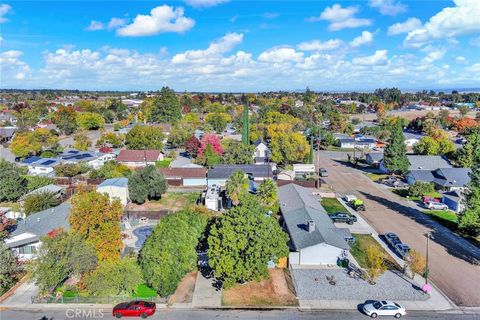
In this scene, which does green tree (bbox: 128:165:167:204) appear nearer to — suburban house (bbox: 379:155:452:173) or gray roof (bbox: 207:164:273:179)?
gray roof (bbox: 207:164:273:179)

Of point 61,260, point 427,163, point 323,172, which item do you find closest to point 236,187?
point 61,260

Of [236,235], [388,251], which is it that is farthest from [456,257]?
[236,235]

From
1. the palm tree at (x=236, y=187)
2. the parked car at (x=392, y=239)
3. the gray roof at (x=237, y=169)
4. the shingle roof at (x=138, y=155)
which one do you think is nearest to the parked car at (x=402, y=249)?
the parked car at (x=392, y=239)

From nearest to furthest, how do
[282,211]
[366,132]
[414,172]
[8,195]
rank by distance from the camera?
[282,211] < [8,195] < [414,172] < [366,132]

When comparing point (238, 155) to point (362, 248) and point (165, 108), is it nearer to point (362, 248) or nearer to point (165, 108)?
point (362, 248)

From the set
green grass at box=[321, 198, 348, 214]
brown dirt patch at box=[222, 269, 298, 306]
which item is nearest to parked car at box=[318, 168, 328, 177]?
green grass at box=[321, 198, 348, 214]

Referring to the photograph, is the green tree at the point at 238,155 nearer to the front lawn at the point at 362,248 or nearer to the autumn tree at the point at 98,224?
the front lawn at the point at 362,248

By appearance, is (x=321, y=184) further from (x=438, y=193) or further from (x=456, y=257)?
(x=456, y=257)
